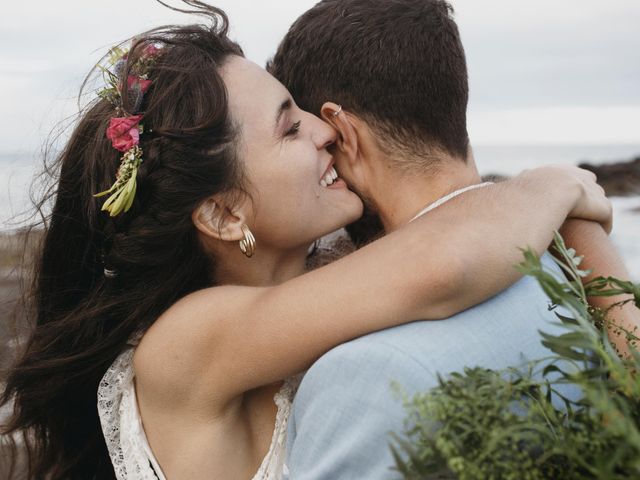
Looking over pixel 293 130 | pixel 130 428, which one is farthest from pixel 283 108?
pixel 130 428

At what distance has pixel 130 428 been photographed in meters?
2.96

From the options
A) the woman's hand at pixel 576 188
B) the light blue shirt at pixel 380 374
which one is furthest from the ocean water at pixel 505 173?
the light blue shirt at pixel 380 374

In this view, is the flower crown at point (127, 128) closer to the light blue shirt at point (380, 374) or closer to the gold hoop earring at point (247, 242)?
the gold hoop earring at point (247, 242)

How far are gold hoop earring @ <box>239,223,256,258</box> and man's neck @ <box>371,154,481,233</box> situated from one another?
469 mm

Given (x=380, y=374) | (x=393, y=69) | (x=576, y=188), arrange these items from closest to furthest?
(x=380, y=374) → (x=576, y=188) → (x=393, y=69)

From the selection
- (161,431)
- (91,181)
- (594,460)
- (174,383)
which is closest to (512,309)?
(594,460)

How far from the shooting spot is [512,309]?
2.26 meters

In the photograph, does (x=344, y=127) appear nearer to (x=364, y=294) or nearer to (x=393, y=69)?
(x=393, y=69)

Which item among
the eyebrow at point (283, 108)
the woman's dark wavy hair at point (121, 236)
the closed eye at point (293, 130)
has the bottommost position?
the woman's dark wavy hair at point (121, 236)

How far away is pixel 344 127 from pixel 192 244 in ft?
2.22

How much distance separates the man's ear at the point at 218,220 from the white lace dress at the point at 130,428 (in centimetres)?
53

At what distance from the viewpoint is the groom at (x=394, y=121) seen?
2.18 m

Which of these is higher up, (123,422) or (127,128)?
(127,128)

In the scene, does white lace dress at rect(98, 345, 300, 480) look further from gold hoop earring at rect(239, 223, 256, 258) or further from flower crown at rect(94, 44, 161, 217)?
flower crown at rect(94, 44, 161, 217)
